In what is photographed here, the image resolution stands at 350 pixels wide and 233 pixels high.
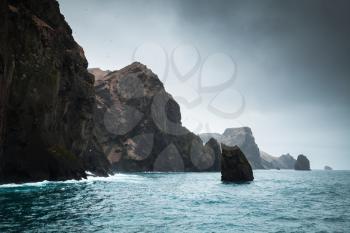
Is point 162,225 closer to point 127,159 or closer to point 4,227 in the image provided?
point 4,227

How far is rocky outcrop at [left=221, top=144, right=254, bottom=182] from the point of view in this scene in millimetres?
73562

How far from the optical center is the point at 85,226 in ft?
72.5

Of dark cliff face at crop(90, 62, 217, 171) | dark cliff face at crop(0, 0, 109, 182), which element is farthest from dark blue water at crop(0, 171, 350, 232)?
dark cliff face at crop(90, 62, 217, 171)

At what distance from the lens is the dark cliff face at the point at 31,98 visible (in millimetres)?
51094

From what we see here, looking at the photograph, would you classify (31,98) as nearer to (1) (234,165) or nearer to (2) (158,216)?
(2) (158,216)

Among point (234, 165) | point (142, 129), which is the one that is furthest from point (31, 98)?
point (142, 129)

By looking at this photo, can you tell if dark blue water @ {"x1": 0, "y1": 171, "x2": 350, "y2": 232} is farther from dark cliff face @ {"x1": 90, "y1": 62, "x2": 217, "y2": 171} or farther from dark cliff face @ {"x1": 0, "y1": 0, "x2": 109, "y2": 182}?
dark cliff face @ {"x1": 90, "y1": 62, "x2": 217, "y2": 171}

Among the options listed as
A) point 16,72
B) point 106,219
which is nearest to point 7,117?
point 16,72

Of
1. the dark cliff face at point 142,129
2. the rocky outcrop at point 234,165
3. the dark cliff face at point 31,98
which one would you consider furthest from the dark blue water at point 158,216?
the dark cliff face at point 142,129

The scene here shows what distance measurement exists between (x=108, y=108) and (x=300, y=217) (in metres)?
155

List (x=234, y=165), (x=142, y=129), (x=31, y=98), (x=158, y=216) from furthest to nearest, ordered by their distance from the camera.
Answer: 1. (x=142, y=129)
2. (x=234, y=165)
3. (x=31, y=98)
4. (x=158, y=216)

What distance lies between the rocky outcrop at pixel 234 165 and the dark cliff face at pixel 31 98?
107 ft

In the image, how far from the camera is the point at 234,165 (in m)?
75.4

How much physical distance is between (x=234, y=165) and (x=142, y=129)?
105635 mm
